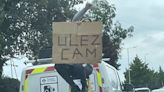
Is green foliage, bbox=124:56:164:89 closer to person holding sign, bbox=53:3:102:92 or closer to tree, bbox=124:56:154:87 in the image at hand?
tree, bbox=124:56:154:87

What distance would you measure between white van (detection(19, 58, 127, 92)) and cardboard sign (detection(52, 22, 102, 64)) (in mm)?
4044

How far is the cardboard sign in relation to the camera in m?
7.52

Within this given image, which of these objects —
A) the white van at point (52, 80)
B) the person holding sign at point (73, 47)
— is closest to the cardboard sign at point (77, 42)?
the person holding sign at point (73, 47)

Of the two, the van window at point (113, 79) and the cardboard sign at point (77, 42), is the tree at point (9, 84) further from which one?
the cardboard sign at point (77, 42)

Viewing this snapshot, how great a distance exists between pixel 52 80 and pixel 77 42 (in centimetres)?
458

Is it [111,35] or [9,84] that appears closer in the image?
[9,84]

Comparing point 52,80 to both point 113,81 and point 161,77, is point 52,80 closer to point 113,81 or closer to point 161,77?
point 113,81

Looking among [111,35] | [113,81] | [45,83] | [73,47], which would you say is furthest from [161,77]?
[73,47]

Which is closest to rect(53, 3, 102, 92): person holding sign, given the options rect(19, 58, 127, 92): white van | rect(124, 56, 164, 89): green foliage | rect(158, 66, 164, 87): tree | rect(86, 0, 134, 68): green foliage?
rect(19, 58, 127, 92): white van

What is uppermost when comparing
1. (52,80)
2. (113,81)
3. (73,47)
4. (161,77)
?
(73,47)

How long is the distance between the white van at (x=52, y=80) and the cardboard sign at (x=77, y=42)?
159 inches

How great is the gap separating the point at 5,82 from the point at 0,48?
3.23 metres

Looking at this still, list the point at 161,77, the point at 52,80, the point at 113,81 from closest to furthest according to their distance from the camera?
1. the point at 52,80
2. the point at 113,81
3. the point at 161,77

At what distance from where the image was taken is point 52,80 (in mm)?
12070
